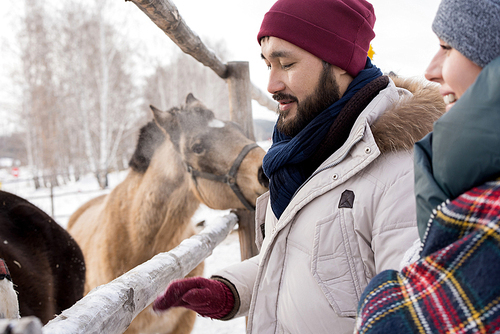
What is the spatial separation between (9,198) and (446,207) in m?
1.93

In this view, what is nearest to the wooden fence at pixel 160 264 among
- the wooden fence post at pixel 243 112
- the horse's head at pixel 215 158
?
the wooden fence post at pixel 243 112

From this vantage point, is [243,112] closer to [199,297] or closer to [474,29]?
[199,297]

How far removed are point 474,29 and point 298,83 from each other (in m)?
0.64

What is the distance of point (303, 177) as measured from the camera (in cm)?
102

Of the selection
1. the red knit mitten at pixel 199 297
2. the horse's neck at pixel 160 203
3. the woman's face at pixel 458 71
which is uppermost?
the woman's face at pixel 458 71

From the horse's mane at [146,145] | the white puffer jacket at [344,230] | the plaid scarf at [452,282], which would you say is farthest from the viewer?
the horse's mane at [146,145]

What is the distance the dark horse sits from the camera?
134 centimetres

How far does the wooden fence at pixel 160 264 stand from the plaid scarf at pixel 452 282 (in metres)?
0.48

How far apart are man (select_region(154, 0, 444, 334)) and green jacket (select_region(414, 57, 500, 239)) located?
0.27 metres

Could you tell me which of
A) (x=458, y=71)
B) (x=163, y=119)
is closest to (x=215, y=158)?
(x=163, y=119)

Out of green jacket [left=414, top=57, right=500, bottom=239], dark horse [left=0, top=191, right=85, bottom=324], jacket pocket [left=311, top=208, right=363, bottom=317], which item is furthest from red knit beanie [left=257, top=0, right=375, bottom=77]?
dark horse [left=0, top=191, right=85, bottom=324]

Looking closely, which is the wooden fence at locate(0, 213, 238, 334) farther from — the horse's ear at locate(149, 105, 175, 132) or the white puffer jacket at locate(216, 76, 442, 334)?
the horse's ear at locate(149, 105, 175, 132)

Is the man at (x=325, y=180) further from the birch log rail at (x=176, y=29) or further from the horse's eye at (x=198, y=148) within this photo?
the horse's eye at (x=198, y=148)

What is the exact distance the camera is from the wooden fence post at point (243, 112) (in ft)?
8.48
